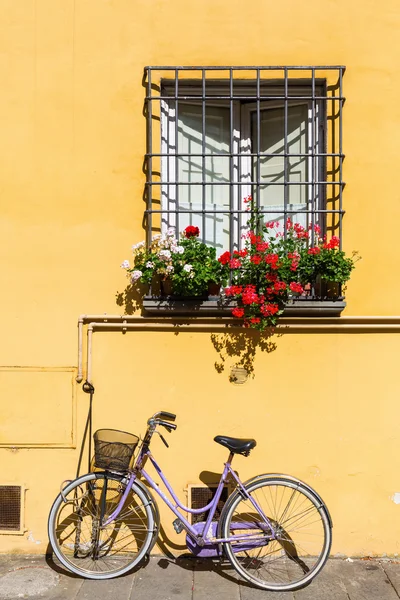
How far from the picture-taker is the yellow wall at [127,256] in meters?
4.78

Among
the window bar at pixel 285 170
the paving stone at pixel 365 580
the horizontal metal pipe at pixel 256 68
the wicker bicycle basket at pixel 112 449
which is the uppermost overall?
the horizontal metal pipe at pixel 256 68

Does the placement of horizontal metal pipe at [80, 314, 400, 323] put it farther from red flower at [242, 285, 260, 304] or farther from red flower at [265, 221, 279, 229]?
red flower at [265, 221, 279, 229]

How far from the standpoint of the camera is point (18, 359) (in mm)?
4844

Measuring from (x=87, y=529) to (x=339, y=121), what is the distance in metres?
3.68

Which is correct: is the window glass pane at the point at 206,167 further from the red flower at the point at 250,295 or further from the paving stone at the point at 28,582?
the paving stone at the point at 28,582

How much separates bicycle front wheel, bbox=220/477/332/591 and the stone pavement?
13 centimetres

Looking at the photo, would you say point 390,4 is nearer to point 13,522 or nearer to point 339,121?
point 339,121

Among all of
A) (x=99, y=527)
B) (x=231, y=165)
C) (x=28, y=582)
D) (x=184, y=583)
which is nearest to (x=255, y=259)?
(x=231, y=165)

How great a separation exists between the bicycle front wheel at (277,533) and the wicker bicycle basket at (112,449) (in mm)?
796

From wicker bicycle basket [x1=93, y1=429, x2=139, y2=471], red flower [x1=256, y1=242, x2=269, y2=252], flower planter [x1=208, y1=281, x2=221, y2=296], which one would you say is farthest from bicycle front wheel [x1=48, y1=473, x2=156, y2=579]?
red flower [x1=256, y1=242, x2=269, y2=252]

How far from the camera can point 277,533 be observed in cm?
439

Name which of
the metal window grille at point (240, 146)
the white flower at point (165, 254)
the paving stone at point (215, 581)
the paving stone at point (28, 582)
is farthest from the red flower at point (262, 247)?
the paving stone at point (28, 582)

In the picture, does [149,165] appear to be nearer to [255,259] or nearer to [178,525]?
[255,259]

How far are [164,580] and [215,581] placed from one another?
362mm
